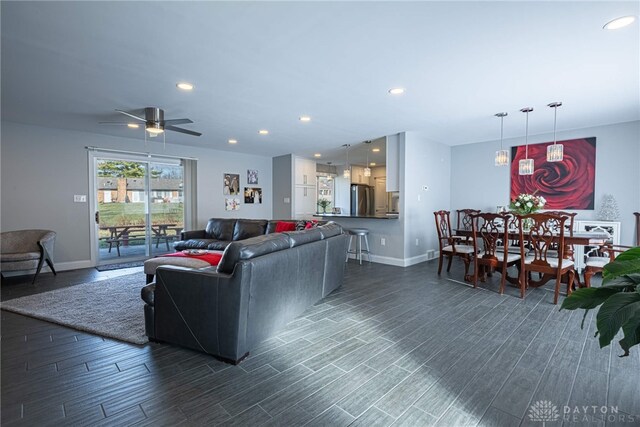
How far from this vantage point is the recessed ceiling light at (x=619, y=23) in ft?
7.14

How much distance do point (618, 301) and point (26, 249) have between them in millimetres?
6867

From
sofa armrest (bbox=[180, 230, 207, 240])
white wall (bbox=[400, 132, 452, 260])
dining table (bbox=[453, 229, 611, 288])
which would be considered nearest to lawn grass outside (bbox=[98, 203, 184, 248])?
sofa armrest (bbox=[180, 230, 207, 240])

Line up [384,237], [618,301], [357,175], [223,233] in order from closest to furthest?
1. [618,301]
2. [384,237]
3. [223,233]
4. [357,175]

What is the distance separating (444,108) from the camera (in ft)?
13.8

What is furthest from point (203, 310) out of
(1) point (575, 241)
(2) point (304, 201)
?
(2) point (304, 201)

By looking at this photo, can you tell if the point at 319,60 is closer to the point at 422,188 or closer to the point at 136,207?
the point at 422,188

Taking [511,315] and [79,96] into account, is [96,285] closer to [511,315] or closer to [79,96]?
[79,96]

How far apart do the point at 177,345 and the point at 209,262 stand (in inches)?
57.1

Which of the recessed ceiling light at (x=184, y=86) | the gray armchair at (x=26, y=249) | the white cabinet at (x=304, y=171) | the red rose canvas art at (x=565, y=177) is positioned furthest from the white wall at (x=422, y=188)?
the gray armchair at (x=26, y=249)

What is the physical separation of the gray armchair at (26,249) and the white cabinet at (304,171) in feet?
17.2

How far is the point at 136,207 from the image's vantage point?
648 cm

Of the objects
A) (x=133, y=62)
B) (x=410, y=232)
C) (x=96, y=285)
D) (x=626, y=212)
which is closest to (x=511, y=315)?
(x=410, y=232)

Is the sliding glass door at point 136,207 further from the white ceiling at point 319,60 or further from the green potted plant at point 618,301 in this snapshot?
the green potted plant at point 618,301

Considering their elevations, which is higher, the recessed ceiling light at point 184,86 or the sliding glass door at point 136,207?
the recessed ceiling light at point 184,86
